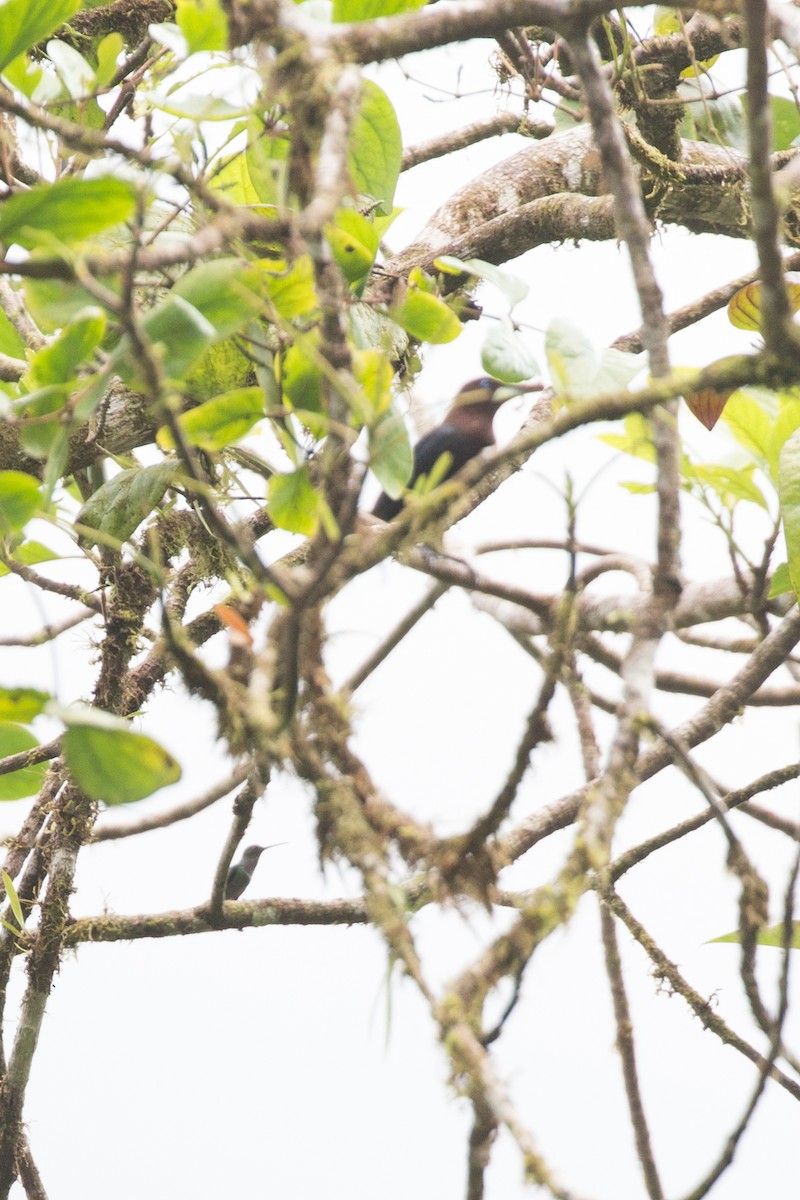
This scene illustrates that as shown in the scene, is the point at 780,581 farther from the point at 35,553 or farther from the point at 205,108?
the point at 35,553

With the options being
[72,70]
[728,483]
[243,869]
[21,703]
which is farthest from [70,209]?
[243,869]

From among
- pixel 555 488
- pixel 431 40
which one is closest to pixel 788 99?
pixel 431 40

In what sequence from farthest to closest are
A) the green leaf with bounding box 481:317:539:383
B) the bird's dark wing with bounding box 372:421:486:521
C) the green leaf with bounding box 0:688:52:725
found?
the bird's dark wing with bounding box 372:421:486:521 → the green leaf with bounding box 481:317:539:383 → the green leaf with bounding box 0:688:52:725

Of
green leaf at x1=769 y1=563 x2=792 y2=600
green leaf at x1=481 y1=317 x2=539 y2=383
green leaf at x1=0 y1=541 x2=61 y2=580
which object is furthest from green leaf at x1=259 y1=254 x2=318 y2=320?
green leaf at x1=0 y1=541 x2=61 y2=580

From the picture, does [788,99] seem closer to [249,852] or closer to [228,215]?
[228,215]

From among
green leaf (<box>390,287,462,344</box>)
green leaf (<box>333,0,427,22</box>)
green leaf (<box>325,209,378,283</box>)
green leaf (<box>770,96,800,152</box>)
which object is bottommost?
green leaf (<box>390,287,462,344</box>)

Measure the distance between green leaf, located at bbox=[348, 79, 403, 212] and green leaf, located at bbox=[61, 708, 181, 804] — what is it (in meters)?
0.55

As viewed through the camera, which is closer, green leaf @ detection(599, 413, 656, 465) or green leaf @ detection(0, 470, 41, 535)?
green leaf @ detection(0, 470, 41, 535)

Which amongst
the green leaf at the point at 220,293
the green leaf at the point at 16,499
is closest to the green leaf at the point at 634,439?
the green leaf at the point at 220,293

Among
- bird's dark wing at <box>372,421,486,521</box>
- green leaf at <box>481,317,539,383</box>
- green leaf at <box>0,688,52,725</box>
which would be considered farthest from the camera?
bird's dark wing at <box>372,421,486,521</box>

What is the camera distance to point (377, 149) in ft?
3.08

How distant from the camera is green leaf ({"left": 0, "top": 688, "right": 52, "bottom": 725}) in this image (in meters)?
0.59

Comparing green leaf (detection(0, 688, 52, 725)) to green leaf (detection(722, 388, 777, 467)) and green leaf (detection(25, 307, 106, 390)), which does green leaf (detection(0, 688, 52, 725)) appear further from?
green leaf (detection(722, 388, 777, 467))

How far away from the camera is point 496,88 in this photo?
5.75 feet
